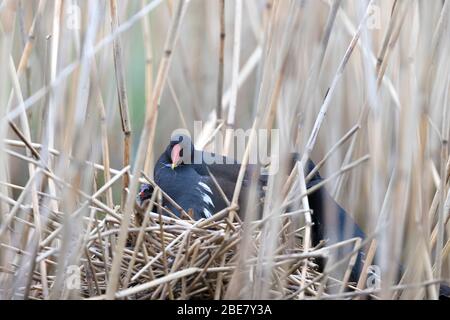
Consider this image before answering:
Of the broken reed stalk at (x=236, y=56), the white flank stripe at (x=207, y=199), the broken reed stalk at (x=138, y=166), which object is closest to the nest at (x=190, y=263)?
the broken reed stalk at (x=138, y=166)

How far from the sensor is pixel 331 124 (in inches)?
91.7

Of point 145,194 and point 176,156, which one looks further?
point 176,156

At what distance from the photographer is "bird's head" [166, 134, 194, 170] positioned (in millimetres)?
2312

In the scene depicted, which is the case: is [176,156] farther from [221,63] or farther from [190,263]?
[190,263]

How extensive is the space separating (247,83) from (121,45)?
1397 mm

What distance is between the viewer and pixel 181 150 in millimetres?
2334

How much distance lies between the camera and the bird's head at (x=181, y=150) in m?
2.31

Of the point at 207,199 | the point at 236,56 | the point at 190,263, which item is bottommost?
the point at 190,263

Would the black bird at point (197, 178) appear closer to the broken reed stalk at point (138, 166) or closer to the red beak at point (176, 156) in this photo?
the red beak at point (176, 156)

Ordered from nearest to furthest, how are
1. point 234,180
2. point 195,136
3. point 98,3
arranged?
point 98,3
point 234,180
point 195,136

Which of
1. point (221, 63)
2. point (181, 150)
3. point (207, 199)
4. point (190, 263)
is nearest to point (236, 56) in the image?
point (221, 63)

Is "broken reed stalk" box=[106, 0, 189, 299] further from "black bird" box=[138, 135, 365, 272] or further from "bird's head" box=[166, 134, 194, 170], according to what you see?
"bird's head" box=[166, 134, 194, 170]
